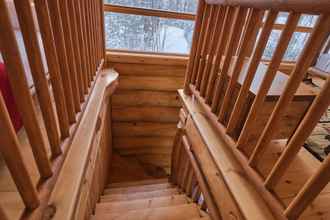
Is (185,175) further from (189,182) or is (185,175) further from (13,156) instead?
(13,156)

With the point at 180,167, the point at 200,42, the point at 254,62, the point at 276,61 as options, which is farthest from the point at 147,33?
the point at 276,61

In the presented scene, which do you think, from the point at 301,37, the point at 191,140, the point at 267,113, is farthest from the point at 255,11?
the point at 301,37

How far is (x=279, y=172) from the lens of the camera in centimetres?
82

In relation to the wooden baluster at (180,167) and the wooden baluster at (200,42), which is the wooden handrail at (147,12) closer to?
the wooden baluster at (200,42)

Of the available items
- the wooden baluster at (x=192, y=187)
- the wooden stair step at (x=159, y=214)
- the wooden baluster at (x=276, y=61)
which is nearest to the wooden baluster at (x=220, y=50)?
the wooden baluster at (x=276, y=61)

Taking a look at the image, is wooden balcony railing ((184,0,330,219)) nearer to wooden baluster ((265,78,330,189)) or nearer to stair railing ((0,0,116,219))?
wooden baluster ((265,78,330,189))

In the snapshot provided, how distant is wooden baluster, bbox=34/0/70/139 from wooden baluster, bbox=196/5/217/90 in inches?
41.0

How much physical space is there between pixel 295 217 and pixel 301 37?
276 cm

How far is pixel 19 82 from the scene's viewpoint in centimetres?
58

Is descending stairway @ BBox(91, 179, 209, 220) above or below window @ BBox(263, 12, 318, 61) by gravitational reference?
below

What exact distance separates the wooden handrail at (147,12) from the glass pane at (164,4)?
0.04 meters

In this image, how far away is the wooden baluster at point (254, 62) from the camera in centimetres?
84

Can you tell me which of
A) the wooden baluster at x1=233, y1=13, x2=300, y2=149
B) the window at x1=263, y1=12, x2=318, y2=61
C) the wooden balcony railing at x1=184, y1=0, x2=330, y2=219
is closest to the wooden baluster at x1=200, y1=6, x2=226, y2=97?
the wooden balcony railing at x1=184, y1=0, x2=330, y2=219

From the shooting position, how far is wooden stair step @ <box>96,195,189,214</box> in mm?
1797
